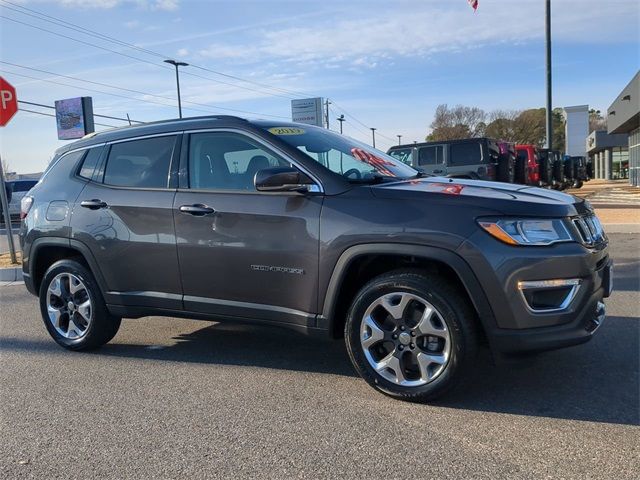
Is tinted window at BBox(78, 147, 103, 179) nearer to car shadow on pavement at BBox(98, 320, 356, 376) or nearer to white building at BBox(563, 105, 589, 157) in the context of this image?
car shadow on pavement at BBox(98, 320, 356, 376)

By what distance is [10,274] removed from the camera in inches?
408

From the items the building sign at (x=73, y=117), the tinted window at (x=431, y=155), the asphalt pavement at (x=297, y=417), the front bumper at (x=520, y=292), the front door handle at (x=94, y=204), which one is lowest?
the asphalt pavement at (x=297, y=417)

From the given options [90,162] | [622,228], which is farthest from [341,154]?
[622,228]

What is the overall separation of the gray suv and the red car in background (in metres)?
16.3

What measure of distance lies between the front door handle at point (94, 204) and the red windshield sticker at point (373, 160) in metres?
2.11

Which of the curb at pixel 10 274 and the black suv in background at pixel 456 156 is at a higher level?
the black suv in background at pixel 456 156

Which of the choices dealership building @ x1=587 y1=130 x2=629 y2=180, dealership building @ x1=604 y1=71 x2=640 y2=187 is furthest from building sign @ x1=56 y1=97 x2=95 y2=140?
dealership building @ x1=587 y1=130 x2=629 y2=180

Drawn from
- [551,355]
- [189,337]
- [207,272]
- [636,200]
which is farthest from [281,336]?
[636,200]

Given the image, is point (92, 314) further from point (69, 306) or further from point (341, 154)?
point (341, 154)

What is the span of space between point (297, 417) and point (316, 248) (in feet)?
3.55

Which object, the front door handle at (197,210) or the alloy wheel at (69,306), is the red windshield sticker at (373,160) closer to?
the front door handle at (197,210)

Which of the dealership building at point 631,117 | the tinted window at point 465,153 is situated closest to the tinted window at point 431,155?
the tinted window at point 465,153

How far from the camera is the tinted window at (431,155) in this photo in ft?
53.6

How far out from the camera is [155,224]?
15.0ft
